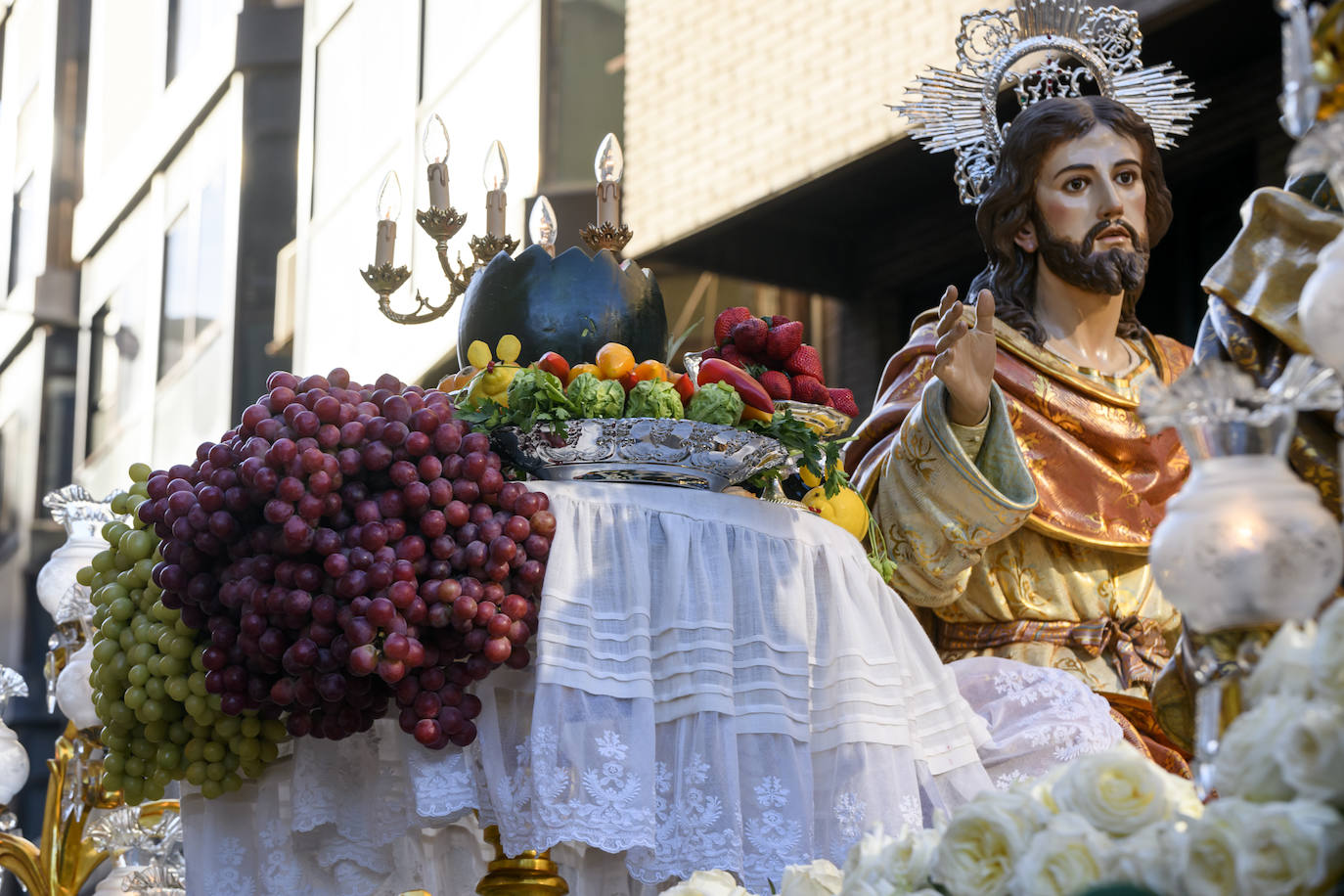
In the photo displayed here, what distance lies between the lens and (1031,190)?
3.97 m

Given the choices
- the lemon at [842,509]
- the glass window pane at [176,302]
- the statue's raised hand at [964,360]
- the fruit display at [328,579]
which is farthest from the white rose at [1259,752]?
the glass window pane at [176,302]

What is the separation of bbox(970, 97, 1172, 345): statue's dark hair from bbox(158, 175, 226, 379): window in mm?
8497

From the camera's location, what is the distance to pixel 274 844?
92.4 inches

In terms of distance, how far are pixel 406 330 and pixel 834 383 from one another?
315 cm

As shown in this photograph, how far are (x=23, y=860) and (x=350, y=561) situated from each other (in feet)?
5.11

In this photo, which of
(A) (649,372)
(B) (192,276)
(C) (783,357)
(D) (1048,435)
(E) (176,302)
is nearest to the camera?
(A) (649,372)

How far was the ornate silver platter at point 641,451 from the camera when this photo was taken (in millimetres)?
2398

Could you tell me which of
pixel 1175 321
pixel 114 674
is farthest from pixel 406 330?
pixel 114 674

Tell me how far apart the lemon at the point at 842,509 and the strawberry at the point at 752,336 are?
246 millimetres

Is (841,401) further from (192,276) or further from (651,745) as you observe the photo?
(192,276)

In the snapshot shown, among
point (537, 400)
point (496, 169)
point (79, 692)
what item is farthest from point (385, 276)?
point (537, 400)

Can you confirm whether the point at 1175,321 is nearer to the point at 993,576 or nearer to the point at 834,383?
the point at 834,383

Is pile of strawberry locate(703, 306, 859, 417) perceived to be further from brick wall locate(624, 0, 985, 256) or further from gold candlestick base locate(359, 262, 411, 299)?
brick wall locate(624, 0, 985, 256)

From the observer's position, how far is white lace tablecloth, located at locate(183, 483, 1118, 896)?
7.30 feet
